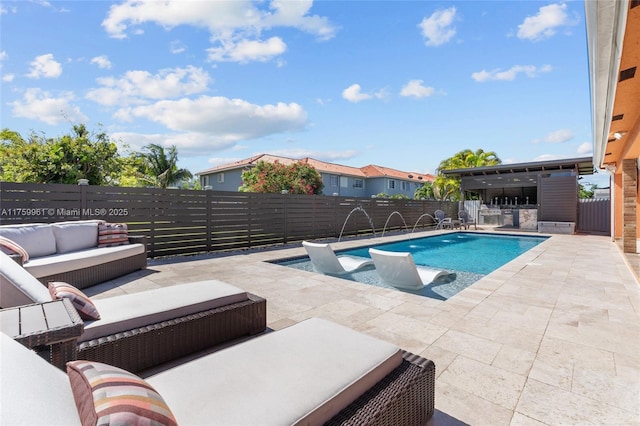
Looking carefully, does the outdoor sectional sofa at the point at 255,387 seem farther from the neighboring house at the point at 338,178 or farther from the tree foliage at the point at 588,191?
the tree foliage at the point at 588,191

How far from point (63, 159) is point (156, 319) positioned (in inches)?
478

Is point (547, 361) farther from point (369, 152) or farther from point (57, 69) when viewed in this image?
point (369, 152)

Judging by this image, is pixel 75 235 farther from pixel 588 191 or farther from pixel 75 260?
pixel 588 191

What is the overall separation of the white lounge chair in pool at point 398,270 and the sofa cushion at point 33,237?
4.88 meters

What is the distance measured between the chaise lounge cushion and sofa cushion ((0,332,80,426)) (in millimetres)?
3698

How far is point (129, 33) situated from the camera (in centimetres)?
843

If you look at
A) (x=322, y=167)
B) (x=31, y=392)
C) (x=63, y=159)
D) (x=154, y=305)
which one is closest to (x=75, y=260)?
(x=154, y=305)

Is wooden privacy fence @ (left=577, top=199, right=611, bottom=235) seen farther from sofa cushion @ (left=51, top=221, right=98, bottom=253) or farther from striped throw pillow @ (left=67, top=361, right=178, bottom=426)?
striped throw pillow @ (left=67, top=361, right=178, bottom=426)

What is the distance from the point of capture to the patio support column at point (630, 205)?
7.42m

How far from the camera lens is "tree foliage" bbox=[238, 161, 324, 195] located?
19516 mm

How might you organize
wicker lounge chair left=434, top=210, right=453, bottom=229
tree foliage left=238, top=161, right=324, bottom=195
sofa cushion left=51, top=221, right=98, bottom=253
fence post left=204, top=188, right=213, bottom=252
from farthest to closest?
tree foliage left=238, top=161, right=324, bottom=195
wicker lounge chair left=434, top=210, right=453, bottom=229
fence post left=204, top=188, right=213, bottom=252
sofa cushion left=51, top=221, right=98, bottom=253

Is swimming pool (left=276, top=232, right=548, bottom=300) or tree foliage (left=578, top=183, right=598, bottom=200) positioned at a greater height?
tree foliage (left=578, top=183, right=598, bottom=200)

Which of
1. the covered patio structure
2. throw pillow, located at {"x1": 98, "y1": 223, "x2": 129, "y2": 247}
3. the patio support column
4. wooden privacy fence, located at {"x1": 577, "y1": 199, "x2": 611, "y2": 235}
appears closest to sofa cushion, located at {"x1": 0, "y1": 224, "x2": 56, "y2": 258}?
throw pillow, located at {"x1": 98, "y1": 223, "x2": 129, "y2": 247}

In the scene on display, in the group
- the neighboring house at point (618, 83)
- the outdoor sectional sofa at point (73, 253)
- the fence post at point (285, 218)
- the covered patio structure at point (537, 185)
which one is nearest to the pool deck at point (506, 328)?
the outdoor sectional sofa at point (73, 253)
